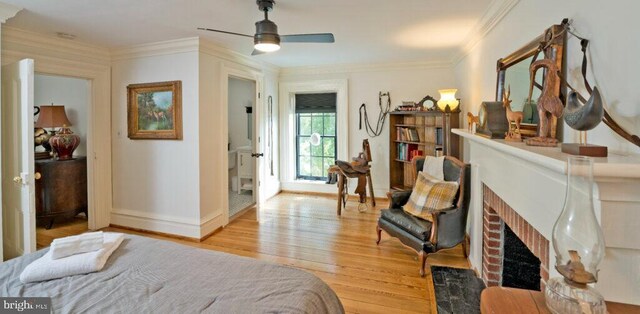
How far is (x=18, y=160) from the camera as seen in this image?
2805 mm

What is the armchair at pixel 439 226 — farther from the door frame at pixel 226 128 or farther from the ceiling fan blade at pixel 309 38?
the door frame at pixel 226 128

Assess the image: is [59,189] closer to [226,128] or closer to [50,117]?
[50,117]

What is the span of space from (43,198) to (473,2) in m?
5.40

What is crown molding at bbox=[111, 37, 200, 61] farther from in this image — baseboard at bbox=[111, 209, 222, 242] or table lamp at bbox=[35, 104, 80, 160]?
baseboard at bbox=[111, 209, 222, 242]

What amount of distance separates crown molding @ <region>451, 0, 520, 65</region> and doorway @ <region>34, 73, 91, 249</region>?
181 inches

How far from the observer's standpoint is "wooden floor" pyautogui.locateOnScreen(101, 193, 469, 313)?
2.48m

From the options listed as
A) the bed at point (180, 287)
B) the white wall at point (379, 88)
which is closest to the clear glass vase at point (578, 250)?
the bed at point (180, 287)

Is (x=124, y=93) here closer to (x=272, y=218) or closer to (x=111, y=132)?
(x=111, y=132)

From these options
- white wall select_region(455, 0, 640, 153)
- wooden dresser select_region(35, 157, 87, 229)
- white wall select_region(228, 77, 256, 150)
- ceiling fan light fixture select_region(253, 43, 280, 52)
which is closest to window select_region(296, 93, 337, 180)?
white wall select_region(228, 77, 256, 150)

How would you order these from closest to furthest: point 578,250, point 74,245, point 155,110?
point 578,250 < point 74,245 < point 155,110

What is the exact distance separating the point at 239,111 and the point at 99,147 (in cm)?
271

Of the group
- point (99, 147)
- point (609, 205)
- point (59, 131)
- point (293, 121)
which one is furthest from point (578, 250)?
point (59, 131)

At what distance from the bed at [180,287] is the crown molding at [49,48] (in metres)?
2.75

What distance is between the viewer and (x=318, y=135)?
597cm
